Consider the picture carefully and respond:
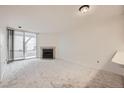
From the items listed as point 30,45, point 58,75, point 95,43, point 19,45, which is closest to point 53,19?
point 30,45

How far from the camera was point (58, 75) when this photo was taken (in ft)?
9.42

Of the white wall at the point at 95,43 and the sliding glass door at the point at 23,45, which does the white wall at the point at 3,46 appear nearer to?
the sliding glass door at the point at 23,45

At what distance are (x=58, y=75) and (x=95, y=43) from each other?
4.53 feet

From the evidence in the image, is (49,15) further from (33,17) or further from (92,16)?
(92,16)

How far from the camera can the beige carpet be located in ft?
7.32

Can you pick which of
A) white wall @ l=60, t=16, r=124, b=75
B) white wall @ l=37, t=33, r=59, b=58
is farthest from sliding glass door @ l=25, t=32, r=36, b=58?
white wall @ l=60, t=16, r=124, b=75

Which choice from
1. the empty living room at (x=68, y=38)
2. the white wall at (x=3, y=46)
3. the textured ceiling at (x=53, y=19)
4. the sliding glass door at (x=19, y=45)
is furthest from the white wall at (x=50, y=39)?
the white wall at (x=3, y=46)

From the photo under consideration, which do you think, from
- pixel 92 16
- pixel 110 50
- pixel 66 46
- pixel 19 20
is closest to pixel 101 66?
pixel 110 50

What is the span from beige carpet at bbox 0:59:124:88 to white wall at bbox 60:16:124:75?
228 millimetres

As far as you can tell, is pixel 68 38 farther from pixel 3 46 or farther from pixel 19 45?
pixel 3 46

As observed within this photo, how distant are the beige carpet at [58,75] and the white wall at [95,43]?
23cm

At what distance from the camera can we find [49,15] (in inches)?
80.7

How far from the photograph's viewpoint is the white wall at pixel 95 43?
175cm

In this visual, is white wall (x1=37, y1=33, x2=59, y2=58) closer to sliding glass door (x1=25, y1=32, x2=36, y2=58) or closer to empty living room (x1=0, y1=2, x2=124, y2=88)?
empty living room (x1=0, y1=2, x2=124, y2=88)
